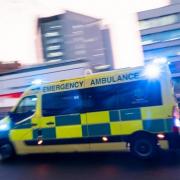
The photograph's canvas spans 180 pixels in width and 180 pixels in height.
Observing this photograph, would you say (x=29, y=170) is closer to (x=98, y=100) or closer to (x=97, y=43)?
(x=98, y=100)

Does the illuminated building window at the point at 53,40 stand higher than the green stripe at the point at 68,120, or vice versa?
the illuminated building window at the point at 53,40

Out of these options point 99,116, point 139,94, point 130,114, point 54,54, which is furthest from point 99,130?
point 54,54

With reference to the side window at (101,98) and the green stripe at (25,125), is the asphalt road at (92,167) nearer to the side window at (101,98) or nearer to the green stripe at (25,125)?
the green stripe at (25,125)

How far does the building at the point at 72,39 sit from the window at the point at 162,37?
28245 mm

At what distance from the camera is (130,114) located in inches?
300

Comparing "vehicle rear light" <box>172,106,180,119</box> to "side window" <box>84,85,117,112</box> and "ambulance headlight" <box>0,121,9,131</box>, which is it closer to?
"side window" <box>84,85,117,112</box>

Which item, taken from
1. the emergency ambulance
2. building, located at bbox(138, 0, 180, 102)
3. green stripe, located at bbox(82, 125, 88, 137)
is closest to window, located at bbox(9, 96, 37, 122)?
the emergency ambulance

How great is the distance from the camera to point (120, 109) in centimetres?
773

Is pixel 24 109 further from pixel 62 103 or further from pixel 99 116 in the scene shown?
pixel 99 116

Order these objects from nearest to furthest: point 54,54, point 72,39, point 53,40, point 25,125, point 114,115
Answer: point 114,115
point 25,125
point 54,54
point 53,40
point 72,39

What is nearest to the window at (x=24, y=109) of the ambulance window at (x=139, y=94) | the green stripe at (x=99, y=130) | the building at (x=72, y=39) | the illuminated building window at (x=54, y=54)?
the green stripe at (x=99, y=130)

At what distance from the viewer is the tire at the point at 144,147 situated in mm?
7516

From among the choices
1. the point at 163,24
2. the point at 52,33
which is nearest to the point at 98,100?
the point at 163,24

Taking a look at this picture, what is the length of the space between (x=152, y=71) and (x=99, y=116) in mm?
1421
